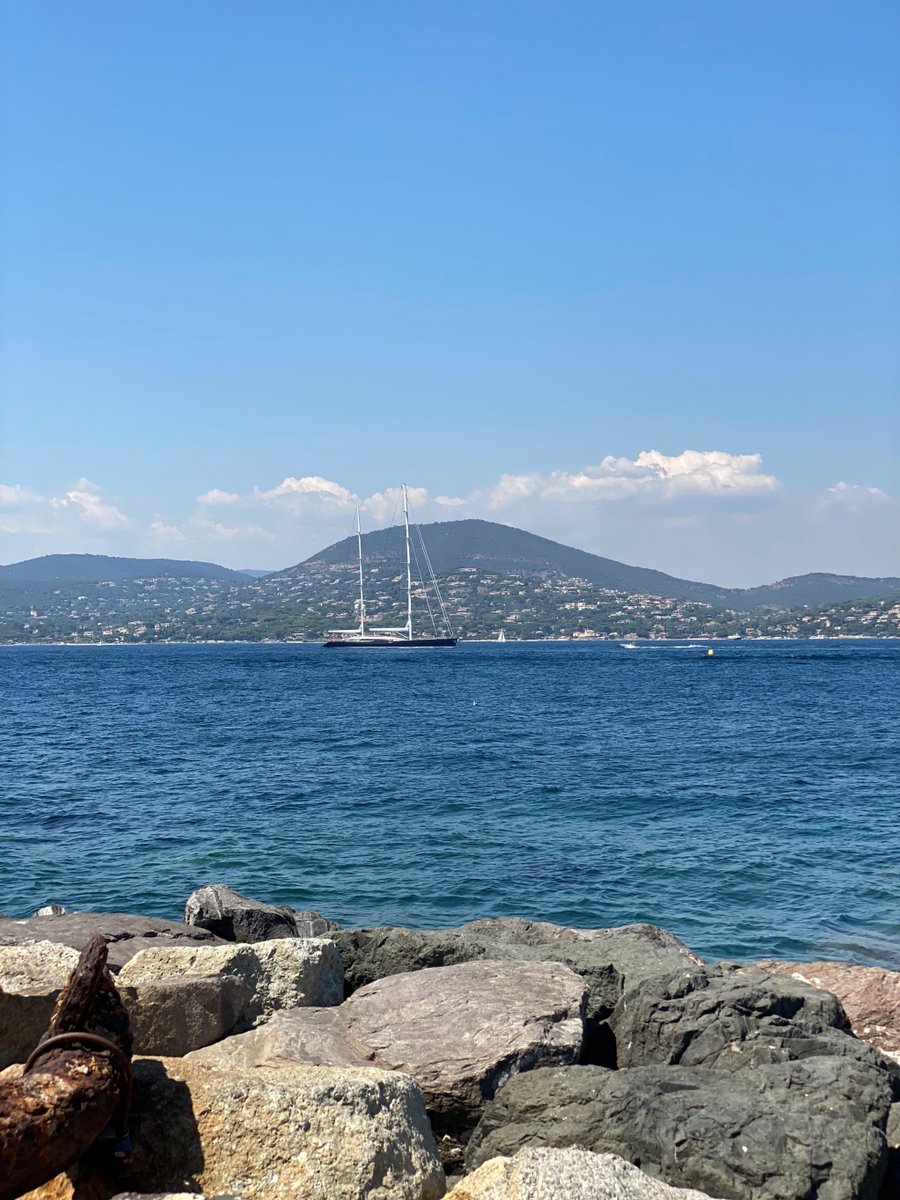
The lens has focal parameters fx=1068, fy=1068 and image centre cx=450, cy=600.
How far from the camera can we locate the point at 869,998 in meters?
10.2

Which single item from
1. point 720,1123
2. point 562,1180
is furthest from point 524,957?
point 562,1180

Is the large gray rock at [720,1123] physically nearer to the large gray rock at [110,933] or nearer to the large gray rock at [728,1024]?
the large gray rock at [728,1024]

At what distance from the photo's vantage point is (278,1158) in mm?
5055

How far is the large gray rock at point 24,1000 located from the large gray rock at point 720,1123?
2.64 m

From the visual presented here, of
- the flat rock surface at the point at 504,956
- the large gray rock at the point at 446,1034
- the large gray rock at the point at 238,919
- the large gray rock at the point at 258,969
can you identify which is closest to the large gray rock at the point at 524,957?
the flat rock surface at the point at 504,956

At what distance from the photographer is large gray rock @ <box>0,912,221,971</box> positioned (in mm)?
8562

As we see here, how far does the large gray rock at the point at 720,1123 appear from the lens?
5.32 meters

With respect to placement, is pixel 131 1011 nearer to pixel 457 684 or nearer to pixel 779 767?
pixel 779 767

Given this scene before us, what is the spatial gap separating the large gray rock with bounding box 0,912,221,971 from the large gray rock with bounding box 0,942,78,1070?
3.83 ft

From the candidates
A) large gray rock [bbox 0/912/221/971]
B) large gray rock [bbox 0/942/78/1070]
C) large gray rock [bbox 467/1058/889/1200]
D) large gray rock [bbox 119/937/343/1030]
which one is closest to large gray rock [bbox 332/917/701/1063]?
large gray rock [bbox 119/937/343/1030]

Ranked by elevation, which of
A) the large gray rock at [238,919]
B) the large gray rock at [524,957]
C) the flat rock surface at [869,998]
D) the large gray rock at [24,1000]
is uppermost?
the large gray rock at [24,1000]

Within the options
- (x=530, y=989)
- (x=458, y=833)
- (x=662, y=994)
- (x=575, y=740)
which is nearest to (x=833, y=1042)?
(x=662, y=994)

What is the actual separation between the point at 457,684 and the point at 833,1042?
76275mm

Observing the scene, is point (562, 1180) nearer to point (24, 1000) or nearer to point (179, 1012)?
point (179, 1012)
